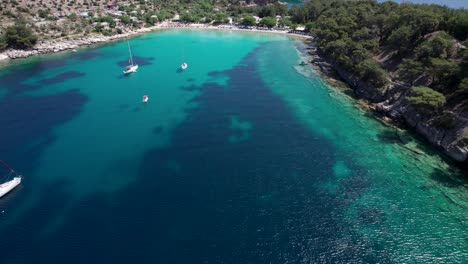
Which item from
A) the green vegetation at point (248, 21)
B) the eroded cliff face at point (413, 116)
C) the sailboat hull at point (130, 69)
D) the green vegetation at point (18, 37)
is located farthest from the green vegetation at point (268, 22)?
the green vegetation at point (18, 37)

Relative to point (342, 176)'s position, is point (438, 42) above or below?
above

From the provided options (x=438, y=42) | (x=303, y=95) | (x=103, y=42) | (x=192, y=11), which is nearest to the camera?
(x=438, y=42)

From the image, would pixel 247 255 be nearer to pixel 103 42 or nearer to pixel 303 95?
pixel 303 95

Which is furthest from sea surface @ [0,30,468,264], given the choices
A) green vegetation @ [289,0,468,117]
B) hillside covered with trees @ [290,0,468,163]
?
green vegetation @ [289,0,468,117]

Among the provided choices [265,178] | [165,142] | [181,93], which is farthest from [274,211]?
[181,93]

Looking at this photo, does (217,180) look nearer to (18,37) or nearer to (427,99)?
(427,99)

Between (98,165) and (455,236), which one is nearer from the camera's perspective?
(455,236)

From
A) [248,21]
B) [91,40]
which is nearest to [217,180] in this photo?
[91,40]

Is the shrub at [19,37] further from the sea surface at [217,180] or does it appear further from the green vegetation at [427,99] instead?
the green vegetation at [427,99]

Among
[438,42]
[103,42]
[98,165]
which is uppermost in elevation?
[438,42]
